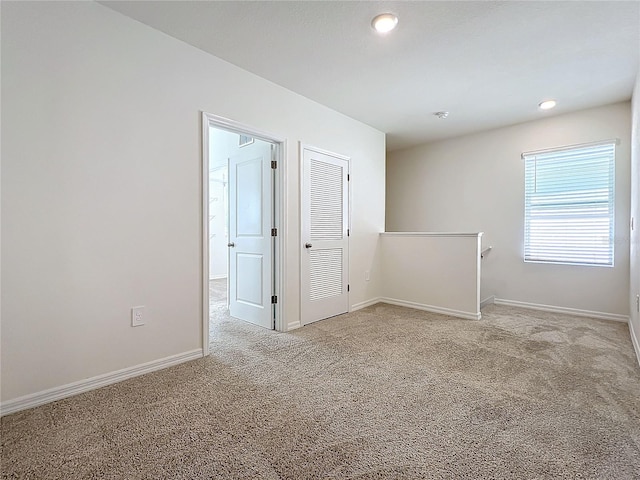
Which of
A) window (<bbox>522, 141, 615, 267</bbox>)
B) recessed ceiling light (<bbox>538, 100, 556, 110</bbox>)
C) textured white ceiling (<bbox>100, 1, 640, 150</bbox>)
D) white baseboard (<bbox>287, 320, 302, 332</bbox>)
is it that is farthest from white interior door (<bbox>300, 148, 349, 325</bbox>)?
window (<bbox>522, 141, 615, 267</bbox>)

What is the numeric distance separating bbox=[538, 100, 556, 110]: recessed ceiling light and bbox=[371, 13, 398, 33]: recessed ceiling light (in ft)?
8.05

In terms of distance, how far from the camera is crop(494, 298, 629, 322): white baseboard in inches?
144

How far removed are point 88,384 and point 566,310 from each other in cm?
502

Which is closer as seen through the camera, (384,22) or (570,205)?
(384,22)

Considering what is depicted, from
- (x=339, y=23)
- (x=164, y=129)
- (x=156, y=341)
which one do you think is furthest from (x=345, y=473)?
(x=339, y=23)

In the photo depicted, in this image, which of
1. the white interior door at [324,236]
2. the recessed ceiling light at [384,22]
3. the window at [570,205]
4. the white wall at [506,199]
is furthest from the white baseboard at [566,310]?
the recessed ceiling light at [384,22]

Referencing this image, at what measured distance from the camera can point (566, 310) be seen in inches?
A: 156

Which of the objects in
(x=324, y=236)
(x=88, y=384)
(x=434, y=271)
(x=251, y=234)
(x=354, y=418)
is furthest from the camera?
(x=434, y=271)

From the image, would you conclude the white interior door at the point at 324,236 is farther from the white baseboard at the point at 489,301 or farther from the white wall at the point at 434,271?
the white baseboard at the point at 489,301

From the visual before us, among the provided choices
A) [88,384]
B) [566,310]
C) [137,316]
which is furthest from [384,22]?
[566,310]

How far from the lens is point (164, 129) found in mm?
2332

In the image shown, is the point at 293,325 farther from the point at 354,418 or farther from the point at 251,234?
the point at 354,418

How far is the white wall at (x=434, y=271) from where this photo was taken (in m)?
3.72

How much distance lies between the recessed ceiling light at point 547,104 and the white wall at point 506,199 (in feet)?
1.46
